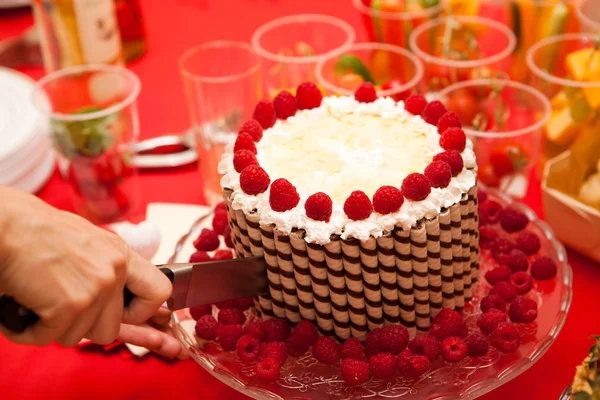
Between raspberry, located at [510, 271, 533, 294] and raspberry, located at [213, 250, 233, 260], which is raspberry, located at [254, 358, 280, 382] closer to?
raspberry, located at [213, 250, 233, 260]

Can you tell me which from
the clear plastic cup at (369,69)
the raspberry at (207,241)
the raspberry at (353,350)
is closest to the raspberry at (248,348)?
the raspberry at (353,350)

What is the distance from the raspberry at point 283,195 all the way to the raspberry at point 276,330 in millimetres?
187

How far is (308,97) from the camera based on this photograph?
1207mm

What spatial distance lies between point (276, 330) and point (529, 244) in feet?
1.47

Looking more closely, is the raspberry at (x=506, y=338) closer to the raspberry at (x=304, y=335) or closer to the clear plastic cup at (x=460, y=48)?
the raspberry at (x=304, y=335)

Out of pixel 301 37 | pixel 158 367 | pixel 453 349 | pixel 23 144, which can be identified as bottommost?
pixel 158 367

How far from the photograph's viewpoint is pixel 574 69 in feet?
4.70

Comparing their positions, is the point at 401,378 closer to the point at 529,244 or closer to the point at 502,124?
the point at 529,244

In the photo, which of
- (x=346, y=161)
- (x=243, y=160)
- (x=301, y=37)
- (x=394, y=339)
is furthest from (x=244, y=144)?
(x=301, y=37)

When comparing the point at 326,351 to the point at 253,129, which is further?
the point at 253,129

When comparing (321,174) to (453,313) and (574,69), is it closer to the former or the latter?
(453,313)

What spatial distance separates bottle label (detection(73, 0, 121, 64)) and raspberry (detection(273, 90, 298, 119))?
726 mm

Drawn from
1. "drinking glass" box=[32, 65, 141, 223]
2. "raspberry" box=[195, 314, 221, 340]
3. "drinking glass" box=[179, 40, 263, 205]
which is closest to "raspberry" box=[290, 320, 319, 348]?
"raspberry" box=[195, 314, 221, 340]

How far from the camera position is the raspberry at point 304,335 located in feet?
3.31
